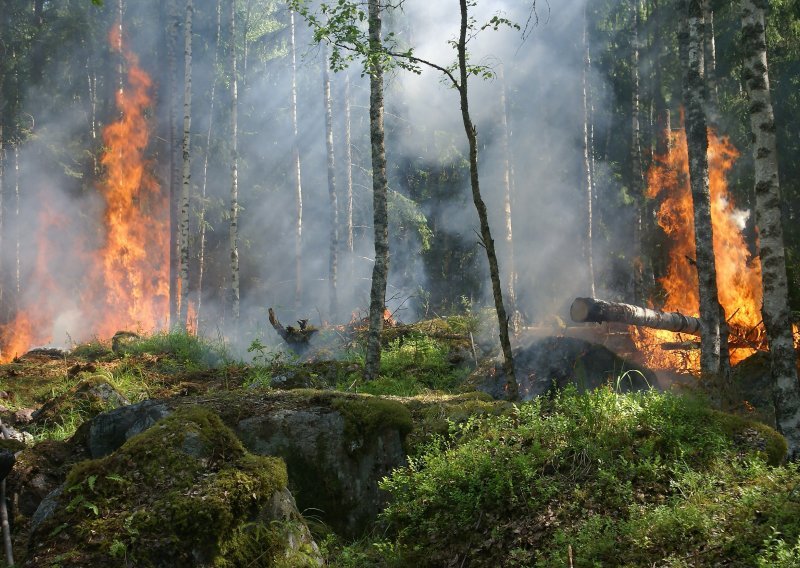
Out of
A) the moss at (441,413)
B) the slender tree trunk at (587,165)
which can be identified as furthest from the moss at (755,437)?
the slender tree trunk at (587,165)

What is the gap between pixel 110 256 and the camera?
2770 cm

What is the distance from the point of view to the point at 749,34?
27.0ft

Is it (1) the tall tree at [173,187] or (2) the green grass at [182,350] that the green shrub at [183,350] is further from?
(1) the tall tree at [173,187]

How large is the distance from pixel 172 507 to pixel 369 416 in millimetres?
2670

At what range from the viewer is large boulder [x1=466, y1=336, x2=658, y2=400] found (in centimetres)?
1173

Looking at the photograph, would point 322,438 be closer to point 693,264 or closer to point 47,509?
point 47,509

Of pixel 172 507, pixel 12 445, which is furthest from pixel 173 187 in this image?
pixel 172 507

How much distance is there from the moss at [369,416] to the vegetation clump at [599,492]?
61 centimetres

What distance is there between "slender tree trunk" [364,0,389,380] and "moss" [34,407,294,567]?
6.15 m

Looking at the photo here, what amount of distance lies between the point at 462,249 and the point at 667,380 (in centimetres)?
1860

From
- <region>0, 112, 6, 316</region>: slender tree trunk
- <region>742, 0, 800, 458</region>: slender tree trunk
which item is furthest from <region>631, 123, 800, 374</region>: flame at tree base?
<region>0, 112, 6, 316</region>: slender tree trunk

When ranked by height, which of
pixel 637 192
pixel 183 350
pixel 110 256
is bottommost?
pixel 183 350

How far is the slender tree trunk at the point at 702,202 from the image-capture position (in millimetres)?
10680

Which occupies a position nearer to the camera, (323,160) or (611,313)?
(611,313)
